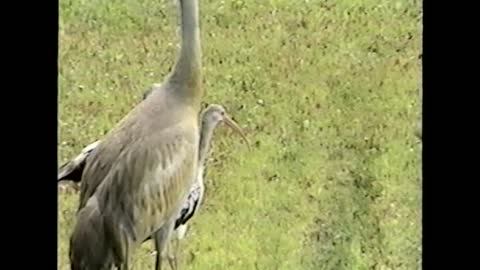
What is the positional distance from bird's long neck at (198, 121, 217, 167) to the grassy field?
0.07 feet

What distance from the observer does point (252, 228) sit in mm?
1511

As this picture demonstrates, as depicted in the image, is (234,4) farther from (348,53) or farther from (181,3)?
(348,53)

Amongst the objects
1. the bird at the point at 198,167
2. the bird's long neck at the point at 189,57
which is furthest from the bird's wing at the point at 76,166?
the bird's long neck at the point at 189,57

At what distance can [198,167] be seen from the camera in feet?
5.02

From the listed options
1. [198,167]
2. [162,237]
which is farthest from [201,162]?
[162,237]

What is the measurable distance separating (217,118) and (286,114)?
101mm

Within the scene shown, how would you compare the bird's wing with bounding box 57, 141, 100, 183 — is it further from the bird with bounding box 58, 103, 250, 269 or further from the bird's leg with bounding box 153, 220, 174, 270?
the bird's leg with bounding box 153, 220, 174, 270

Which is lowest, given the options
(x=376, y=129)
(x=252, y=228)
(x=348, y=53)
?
(x=252, y=228)

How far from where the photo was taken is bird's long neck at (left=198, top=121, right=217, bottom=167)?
147cm

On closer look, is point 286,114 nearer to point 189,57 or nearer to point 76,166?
point 189,57

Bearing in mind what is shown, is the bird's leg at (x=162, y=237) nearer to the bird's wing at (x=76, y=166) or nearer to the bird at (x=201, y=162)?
the bird at (x=201, y=162)

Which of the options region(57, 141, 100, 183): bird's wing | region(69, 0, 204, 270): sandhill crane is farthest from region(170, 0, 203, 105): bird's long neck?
region(57, 141, 100, 183): bird's wing
